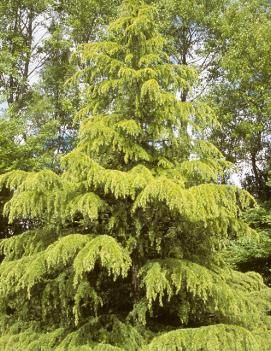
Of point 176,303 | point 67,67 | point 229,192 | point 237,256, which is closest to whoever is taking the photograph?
point 229,192

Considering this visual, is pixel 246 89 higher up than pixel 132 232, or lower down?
higher up

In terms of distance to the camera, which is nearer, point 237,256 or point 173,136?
point 173,136

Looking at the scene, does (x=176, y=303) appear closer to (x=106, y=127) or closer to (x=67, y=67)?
(x=106, y=127)

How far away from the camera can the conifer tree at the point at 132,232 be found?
4484 millimetres

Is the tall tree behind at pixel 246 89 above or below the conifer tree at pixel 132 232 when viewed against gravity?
above

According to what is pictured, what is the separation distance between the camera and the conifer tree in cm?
448

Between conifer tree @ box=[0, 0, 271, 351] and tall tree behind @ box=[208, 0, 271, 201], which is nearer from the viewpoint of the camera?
conifer tree @ box=[0, 0, 271, 351]

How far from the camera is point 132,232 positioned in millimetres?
5273

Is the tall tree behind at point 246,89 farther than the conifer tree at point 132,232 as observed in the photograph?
Yes

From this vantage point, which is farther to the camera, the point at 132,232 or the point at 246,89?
the point at 246,89

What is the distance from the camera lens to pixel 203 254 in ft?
17.8

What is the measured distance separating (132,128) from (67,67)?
1178 cm

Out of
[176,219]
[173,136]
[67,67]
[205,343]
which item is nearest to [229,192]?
[176,219]

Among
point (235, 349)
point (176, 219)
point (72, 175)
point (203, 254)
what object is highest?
point (72, 175)
